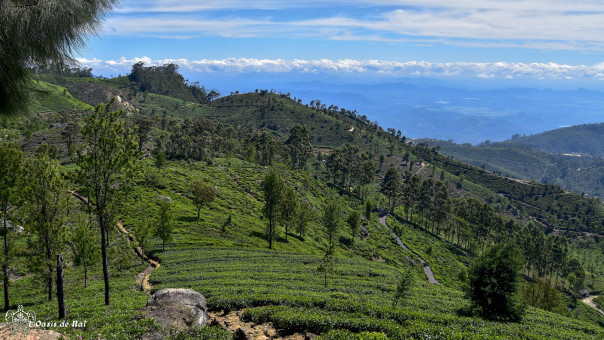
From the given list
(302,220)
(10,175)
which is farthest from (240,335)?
(302,220)

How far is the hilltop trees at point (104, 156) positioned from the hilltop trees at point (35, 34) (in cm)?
1353

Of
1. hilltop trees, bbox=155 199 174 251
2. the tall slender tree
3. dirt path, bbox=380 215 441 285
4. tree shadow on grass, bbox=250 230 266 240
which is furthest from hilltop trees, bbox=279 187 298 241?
the tall slender tree

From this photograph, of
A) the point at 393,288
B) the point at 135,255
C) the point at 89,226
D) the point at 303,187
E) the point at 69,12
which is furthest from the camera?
the point at 303,187

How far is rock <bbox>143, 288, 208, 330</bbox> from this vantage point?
651 inches

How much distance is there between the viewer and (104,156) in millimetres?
19984

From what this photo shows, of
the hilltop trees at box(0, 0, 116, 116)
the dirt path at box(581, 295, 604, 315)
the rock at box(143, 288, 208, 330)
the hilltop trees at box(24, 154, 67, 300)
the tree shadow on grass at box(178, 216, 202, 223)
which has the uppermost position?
the hilltop trees at box(0, 0, 116, 116)

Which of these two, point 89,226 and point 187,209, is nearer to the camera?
point 89,226

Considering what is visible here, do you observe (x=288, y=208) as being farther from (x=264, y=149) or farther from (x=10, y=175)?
(x=264, y=149)

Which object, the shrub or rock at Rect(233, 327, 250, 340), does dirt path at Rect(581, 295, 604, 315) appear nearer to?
the shrub

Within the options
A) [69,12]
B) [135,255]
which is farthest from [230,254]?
[69,12]

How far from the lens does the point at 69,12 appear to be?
6.11 metres

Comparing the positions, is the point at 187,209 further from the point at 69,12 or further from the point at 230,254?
the point at 69,12

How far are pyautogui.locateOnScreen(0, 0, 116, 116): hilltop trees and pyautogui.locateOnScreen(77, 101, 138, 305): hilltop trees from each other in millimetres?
13530

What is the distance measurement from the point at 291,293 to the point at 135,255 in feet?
95.4
